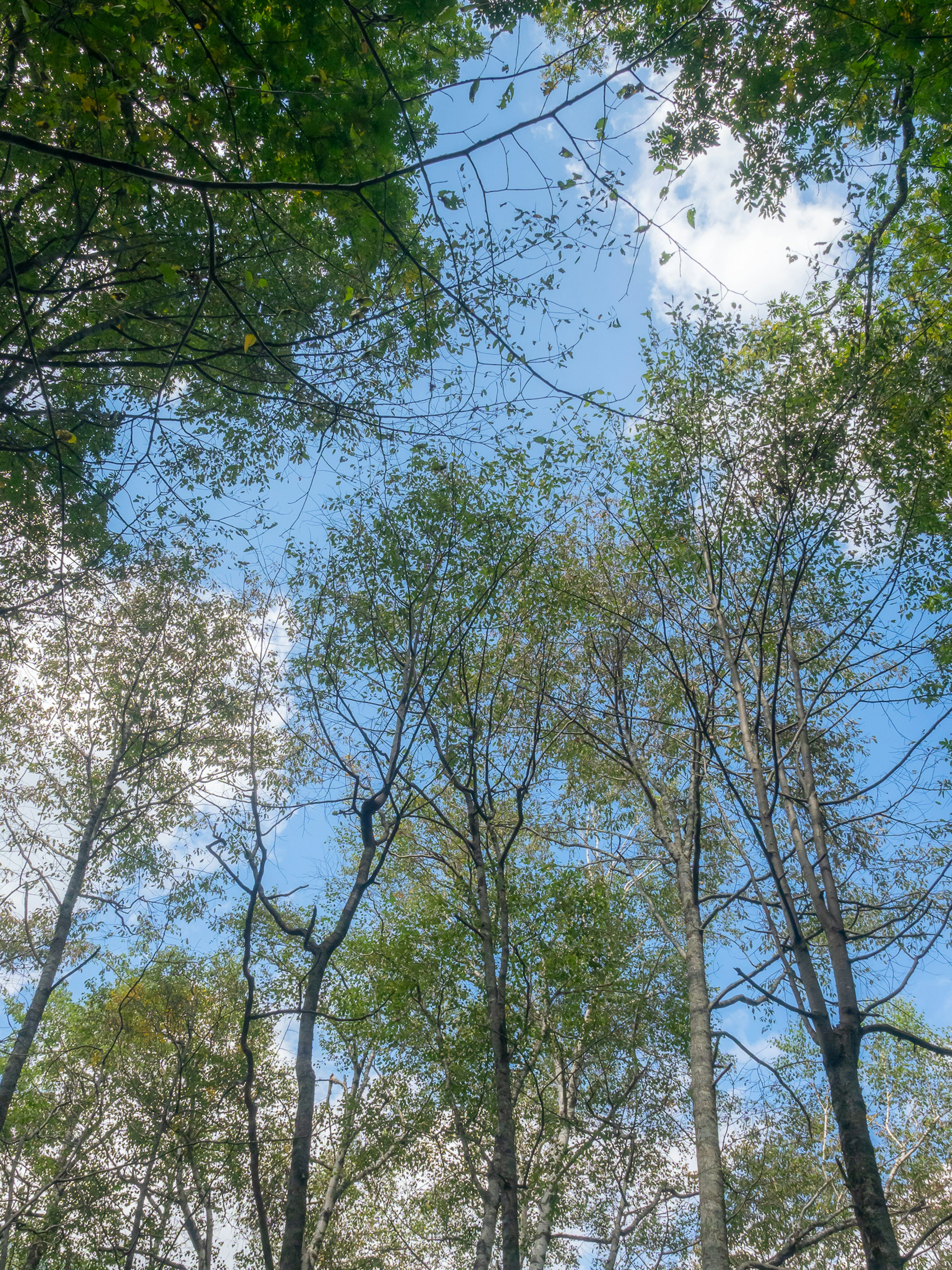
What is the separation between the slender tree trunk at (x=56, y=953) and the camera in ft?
29.3

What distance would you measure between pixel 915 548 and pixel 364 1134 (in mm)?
14848

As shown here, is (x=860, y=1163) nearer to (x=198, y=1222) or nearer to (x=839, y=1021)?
(x=839, y=1021)

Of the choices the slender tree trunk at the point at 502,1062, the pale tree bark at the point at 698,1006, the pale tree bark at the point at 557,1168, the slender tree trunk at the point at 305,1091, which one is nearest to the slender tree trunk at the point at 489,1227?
the pale tree bark at the point at 557,1168

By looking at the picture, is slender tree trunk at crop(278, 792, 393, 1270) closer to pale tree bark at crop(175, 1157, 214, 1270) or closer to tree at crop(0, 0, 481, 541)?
tree at crop(0, 0, 481, 541)

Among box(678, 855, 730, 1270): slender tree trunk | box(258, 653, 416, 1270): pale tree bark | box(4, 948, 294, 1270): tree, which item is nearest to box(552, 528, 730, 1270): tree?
box(678, 855, 730, 1270): slender tree trunk

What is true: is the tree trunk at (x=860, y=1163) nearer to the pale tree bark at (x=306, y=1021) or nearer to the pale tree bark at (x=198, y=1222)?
the pale tree bark at (x=306, y=1021)

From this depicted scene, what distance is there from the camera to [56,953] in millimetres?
9977

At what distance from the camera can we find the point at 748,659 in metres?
6.72

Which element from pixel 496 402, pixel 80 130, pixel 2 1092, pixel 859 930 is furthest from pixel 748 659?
pixel 2 1092

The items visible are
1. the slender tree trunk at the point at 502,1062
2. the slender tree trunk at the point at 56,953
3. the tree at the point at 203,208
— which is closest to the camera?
the tree at the point at 203,208

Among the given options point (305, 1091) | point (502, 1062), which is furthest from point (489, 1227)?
point (305, 1091)

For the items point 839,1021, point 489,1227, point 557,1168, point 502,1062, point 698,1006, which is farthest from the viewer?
point 557,1168

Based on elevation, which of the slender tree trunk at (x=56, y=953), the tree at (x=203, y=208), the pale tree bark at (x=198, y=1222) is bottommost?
the pale tree bark at (x=198, y=1222)

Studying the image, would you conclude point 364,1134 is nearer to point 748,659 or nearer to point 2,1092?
point 2,1092
